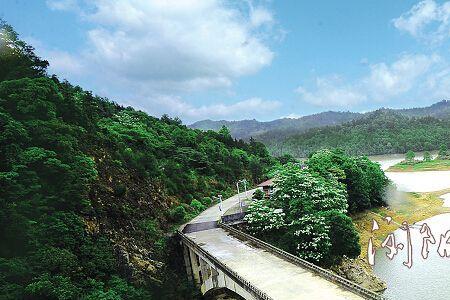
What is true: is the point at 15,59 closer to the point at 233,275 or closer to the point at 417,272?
the point at 233,275

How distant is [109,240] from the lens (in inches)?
1123

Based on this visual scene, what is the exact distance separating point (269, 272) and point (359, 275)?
13.9 metres

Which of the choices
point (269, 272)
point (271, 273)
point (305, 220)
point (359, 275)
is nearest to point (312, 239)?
point (305, 220)

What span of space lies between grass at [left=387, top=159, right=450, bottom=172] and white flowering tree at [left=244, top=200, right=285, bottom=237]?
281 feet

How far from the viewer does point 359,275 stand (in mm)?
33719

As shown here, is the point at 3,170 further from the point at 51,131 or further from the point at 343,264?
the point at 343,264

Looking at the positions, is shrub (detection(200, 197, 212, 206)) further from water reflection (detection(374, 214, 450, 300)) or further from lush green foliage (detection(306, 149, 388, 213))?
water reflection (detection(374, 214, 450, 300))

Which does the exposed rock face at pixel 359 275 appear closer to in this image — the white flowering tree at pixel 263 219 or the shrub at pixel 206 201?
the white flowering tree at pixel 263 219

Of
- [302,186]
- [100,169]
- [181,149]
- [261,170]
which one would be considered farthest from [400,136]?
[100,169]

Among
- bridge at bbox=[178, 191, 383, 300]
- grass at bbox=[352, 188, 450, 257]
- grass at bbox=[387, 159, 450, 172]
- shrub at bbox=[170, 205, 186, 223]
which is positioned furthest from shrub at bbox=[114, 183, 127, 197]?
grass at bbox=[387, 159, 450, 172]

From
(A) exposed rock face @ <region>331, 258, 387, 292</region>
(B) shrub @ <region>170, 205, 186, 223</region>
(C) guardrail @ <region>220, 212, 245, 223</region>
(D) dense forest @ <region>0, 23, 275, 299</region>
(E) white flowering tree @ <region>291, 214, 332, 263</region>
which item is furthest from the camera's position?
(B) shrub @ <region>170, 205, 186, 223</region>

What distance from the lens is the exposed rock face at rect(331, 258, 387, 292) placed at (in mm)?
32594

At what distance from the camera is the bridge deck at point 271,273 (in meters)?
19.6

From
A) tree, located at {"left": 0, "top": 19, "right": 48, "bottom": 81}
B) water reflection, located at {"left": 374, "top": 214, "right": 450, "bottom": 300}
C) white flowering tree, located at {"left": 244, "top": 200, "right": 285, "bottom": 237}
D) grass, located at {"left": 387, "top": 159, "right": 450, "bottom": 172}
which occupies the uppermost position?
tree, located at {"left": 0, "top": 19, "right": 48, "bottom": 81}
